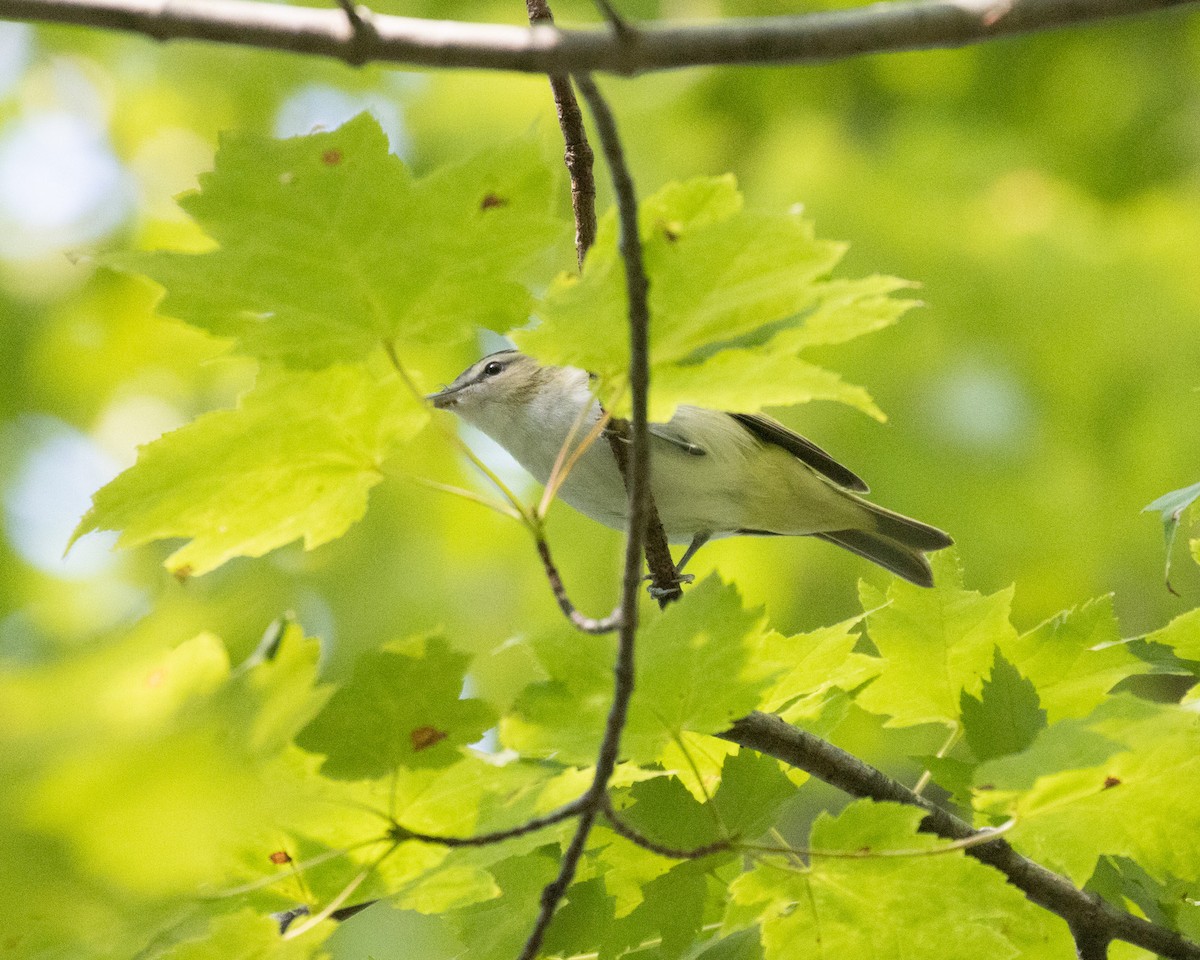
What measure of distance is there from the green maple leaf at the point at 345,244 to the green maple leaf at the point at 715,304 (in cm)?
12

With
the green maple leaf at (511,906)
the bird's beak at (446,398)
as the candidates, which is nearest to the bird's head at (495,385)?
the bird's beak at (446,398)

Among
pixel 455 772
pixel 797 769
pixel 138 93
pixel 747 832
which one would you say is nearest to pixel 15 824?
pixel 455 772

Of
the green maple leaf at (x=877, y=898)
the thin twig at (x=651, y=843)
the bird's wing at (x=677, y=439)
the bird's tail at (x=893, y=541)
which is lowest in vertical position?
the bird's tail at (x=893, y=541)

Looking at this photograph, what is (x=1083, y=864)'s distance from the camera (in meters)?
1.76

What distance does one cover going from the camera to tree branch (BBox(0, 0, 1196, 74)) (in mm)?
1118

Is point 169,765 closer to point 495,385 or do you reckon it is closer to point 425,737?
point 425,737

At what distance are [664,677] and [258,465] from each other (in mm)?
604

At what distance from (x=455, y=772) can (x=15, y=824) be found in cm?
71

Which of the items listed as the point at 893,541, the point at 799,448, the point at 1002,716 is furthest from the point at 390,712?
the point at 893,541

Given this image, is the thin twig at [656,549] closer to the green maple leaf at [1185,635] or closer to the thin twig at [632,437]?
the green maple leaf at [1185,635]

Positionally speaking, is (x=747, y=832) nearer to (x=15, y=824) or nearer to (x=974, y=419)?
(x=15, y=824)

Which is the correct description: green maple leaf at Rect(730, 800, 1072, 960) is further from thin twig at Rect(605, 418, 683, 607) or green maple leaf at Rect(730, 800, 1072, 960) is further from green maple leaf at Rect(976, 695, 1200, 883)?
thin twig at Rect(605, 418, 683, 607)

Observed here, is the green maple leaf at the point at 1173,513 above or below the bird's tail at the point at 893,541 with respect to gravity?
above

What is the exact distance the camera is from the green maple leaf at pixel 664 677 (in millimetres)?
1511
